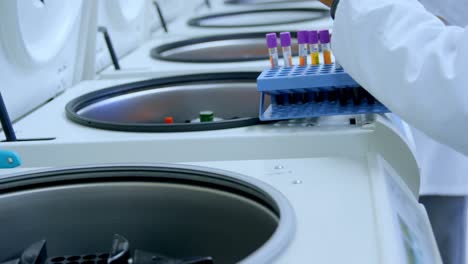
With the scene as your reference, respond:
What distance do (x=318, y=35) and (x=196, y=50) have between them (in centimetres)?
118

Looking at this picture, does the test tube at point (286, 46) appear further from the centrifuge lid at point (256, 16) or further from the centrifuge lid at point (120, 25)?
the centrifuge lid at point (256, 16)

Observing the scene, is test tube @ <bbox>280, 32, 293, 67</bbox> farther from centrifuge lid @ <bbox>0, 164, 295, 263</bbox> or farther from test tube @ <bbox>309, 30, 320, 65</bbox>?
centrifuge lid @ <bbox>0, 164, 295, 263</bbox>

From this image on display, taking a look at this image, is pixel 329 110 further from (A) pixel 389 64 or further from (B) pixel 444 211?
(B) pixel 444 211

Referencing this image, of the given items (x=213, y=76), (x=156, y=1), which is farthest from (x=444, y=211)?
(x=156, y=1)

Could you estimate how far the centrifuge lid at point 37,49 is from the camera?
59.3 inches

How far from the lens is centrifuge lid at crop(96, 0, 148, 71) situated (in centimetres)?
222

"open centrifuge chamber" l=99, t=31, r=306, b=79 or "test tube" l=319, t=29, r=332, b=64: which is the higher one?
"test tube" l=319, t=29, r=332, b=64

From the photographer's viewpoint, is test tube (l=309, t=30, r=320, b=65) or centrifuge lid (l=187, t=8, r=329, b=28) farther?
centrifuge lid (l=187, t=8, r=329, b=28)

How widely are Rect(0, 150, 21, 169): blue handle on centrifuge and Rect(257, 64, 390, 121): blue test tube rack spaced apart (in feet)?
1.60

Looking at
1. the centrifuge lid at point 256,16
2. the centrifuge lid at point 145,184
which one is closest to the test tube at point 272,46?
the centrifuge lid at point 145,184

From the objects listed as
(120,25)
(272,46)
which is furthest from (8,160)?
(120,25)

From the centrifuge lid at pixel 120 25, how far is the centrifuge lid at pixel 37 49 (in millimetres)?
241

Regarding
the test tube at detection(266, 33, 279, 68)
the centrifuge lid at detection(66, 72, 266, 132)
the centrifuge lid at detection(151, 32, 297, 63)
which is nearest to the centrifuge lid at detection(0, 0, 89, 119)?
the centrifuge lid at detection(66, 72, 266, 132)

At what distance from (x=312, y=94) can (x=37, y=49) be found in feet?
2.38
